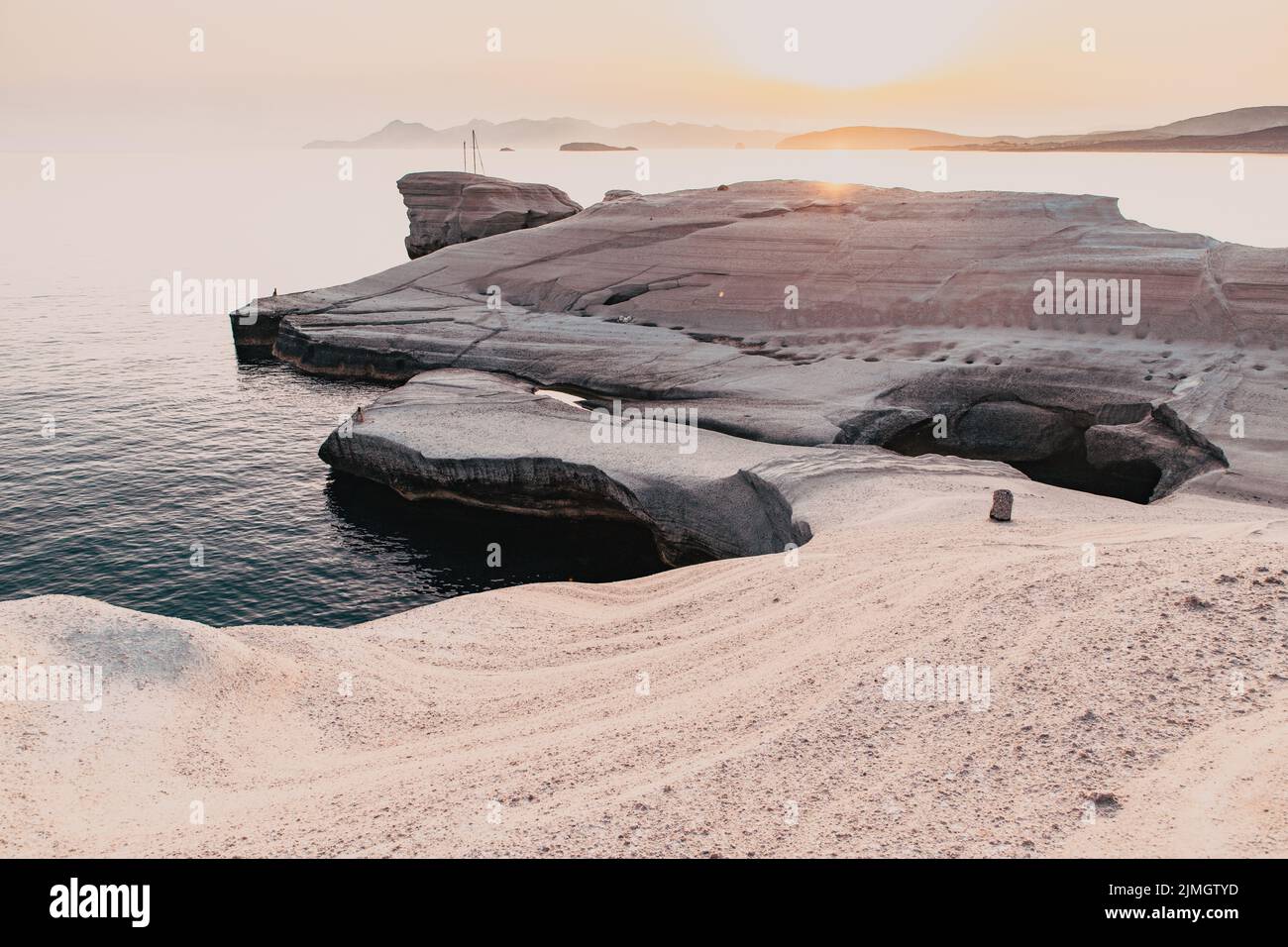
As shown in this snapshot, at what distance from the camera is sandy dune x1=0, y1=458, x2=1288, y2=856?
871 cm

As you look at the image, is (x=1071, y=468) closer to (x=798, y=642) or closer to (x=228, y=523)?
(x=798, y=642)

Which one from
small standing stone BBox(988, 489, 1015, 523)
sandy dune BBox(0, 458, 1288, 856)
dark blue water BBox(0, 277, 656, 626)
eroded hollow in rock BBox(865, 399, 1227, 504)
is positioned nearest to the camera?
sandy dune BBox(0, 458, 1288, 856)

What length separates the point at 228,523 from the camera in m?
27.2

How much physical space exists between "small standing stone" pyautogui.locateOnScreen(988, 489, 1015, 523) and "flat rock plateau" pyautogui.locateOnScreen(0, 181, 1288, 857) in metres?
0.31

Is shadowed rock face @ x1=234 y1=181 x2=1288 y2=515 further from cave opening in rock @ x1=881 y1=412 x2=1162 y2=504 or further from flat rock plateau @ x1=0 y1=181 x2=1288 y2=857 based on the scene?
flat rock plateau @ x1=0 y1=181 x2=1288 y2=857

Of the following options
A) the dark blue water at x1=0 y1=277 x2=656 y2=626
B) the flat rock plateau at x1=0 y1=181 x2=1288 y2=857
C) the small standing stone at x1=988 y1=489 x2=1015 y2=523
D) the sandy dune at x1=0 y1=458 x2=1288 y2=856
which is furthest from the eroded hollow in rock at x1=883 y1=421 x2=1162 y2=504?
the sandy dune at x1=0 y1=458 x2=1288 y2=856

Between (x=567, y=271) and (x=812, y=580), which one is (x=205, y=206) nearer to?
(x=567, y=271)

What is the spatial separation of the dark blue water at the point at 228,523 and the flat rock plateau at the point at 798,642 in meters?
1.40

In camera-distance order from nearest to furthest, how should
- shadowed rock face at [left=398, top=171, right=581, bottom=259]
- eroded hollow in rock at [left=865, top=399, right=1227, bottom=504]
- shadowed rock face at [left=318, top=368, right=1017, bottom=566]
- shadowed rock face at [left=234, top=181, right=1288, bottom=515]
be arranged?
shadowed rock face at [left=318, top=368, right=1017, bottom=566] < eroded hollow in rock at [left=865, top=399, right=1227, bottom=504] < shadowed rock face at [left=234, top=181, right=1288, bottom=515] < shadowed rock face at [left=398, top=171, right=581, bottom=259]

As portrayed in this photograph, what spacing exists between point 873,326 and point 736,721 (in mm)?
31076

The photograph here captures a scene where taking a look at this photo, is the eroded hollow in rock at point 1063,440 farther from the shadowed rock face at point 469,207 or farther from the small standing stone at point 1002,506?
the shadowed rock face at point 469,207

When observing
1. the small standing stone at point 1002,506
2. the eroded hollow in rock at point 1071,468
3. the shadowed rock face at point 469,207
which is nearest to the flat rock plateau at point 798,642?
the eroded hollow in rock at point 1071,468

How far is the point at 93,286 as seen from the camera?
7338cm
